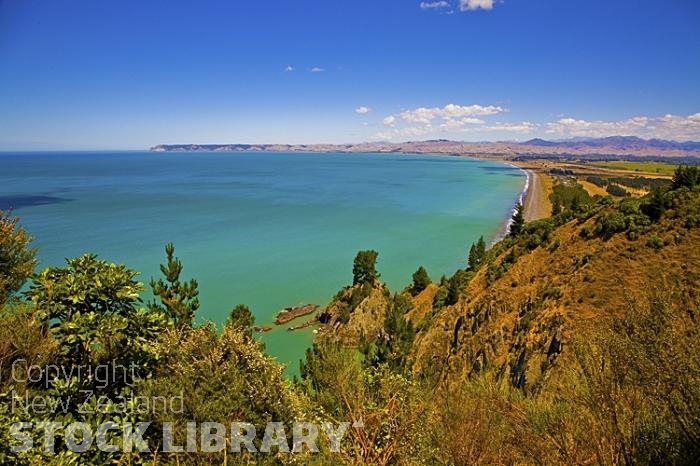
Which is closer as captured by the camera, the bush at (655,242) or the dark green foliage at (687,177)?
the bush at (655,242)

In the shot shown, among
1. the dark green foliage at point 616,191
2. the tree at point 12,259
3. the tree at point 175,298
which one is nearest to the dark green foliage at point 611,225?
the tree at point 175,298

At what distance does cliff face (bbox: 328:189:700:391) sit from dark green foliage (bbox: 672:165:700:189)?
5.78 ft

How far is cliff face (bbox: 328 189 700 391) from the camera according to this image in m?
17.7

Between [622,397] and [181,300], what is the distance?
19.9 metres

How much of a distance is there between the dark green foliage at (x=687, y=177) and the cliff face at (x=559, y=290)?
1761mm

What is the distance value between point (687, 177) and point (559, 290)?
12226 mm

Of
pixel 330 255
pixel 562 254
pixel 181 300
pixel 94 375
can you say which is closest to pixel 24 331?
pixel 94 375

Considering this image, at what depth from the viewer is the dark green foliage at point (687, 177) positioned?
78.1ft

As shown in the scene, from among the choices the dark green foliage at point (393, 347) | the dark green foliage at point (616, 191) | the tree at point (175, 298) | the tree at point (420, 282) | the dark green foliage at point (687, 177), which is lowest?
the tree at point (420, 282)

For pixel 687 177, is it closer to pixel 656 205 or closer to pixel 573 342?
pixel 656 205

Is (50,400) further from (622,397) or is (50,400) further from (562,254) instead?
(562,254)

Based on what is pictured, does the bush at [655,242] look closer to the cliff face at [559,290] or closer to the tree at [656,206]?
the cliff face at [559,290]

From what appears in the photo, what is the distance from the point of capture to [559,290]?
20969 millimetres

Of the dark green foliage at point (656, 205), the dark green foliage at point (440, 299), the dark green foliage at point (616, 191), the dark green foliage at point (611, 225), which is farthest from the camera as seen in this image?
the dark green foliage at point (616, 191)
